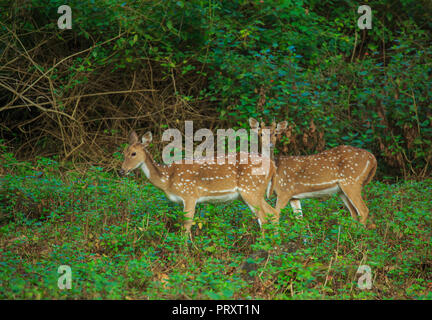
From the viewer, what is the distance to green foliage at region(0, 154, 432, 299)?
5.25m

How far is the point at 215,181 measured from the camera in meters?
7.52

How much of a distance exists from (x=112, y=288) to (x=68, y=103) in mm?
6405

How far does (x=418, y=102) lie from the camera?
1055 cm

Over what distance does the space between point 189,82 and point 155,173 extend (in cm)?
417

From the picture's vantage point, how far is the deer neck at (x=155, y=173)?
300 inches

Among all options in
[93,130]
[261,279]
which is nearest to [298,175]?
[261,279]

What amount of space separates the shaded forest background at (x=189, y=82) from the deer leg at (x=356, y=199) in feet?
6.71

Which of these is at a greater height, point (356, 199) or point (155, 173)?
point (155, 173)

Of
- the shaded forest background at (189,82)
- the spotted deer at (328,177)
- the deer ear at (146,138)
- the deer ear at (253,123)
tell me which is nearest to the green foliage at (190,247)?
the spotted deer at (328,177)

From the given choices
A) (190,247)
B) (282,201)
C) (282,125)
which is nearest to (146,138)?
(190,247)

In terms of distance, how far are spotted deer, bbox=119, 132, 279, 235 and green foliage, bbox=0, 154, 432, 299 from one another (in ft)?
0.75
